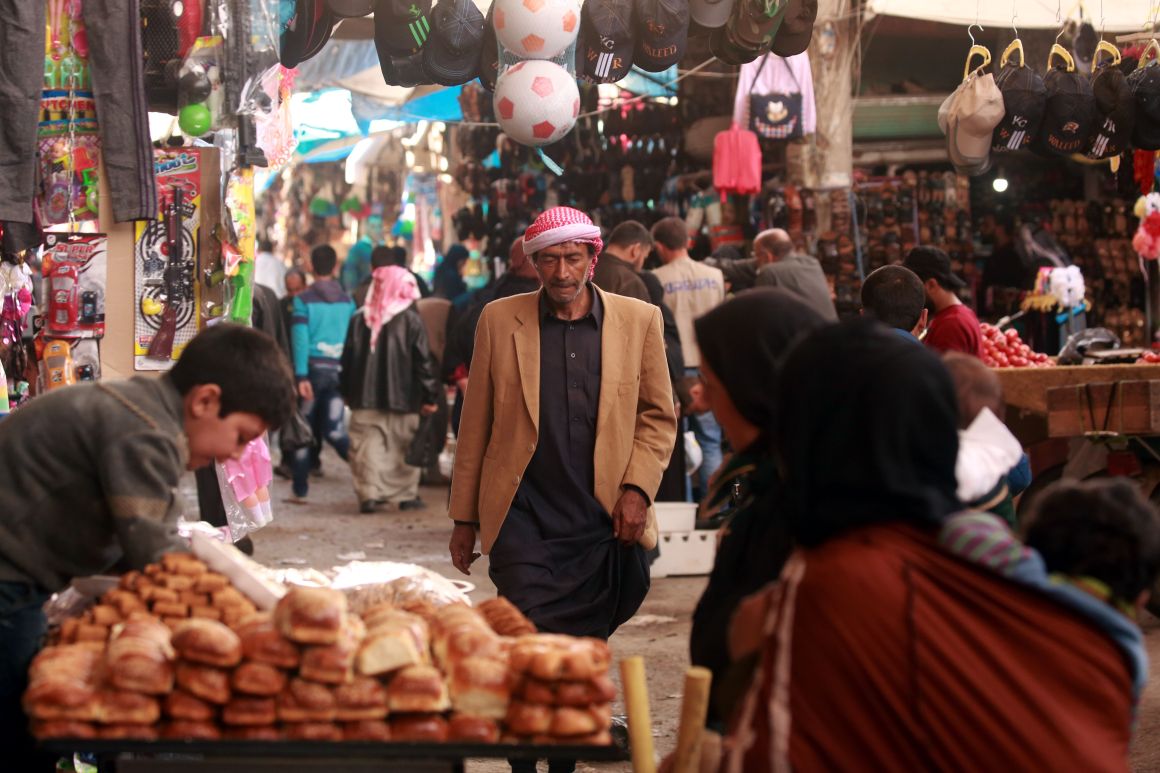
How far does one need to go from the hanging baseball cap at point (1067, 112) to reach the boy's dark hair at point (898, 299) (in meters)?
3.98

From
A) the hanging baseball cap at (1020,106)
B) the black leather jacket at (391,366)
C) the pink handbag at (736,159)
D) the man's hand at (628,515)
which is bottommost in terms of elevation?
the black leather jacket at (391,366)

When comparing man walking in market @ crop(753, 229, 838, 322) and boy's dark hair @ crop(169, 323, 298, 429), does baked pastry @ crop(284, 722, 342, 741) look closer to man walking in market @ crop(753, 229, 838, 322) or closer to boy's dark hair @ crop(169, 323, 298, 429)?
boy's dark hair @ crop(169, 323, 298, 429)

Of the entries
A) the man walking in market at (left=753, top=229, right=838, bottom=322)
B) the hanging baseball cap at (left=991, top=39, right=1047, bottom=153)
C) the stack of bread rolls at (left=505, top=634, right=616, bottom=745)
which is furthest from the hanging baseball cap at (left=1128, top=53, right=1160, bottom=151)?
the stack of bread rolls at (left=505, top=634, right=616, bottom=745)

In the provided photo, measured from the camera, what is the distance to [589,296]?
5.00 m

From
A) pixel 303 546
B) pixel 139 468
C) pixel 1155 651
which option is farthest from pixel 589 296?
pixel 303 546

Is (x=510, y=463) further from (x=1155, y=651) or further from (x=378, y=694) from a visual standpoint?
(x=1155, y=651)

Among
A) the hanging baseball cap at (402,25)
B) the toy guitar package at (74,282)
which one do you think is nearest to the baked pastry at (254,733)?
the toy guitar package at (74,282)

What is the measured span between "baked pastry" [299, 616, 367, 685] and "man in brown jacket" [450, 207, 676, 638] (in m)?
1.92

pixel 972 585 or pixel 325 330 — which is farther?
pixel 325 330

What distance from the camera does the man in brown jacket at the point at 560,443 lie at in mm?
4840

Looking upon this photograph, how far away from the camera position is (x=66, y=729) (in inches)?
112

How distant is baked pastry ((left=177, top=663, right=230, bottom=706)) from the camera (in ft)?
9.36

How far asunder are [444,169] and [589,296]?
→ 15.1 m

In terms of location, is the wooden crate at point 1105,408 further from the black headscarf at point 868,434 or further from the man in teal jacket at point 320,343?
the man in teal jacket at point 320,343
